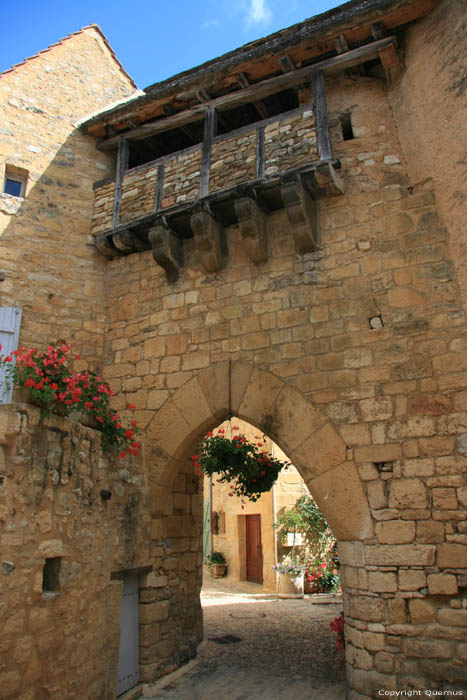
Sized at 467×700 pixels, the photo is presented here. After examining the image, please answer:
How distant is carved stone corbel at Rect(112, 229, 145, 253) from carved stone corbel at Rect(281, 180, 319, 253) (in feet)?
6.64

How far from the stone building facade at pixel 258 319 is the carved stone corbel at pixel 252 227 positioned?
A: 0.03m

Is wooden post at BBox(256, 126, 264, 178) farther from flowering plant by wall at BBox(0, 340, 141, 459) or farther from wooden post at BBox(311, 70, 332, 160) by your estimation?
flowering plant by wall at BBox(0, 340, 141, 459)

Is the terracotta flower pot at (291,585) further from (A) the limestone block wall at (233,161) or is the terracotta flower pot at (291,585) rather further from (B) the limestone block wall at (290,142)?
(B) the limestone block wall at (290,142)

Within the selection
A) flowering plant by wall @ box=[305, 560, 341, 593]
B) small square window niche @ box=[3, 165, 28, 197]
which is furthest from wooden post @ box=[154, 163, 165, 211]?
flowering plant by wall @ box=[305, 560, 341, 593]

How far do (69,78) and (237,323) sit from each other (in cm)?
474

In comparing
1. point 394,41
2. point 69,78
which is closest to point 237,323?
point 394,41

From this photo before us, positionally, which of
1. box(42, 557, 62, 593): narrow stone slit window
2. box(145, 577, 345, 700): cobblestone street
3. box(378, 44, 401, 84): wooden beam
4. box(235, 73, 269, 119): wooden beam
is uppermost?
box(235, 73, 269, 119): wooden beam

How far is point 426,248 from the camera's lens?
16.6ft

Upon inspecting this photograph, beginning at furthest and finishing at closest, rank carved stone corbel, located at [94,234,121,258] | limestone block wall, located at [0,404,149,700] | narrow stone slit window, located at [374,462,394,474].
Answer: carved stone corbel, located at [94,234,121,258], narrow stone slit window, located at [374,462,394,474], limestone block wall, located at [0,404,149,700]

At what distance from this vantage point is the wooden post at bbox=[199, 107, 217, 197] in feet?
19.9

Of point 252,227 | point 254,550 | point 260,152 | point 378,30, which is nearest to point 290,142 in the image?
point 260,152

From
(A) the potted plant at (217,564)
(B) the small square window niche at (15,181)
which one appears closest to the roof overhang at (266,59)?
(B) the small square window niche at (15,181)

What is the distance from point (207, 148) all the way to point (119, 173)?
135 centimetres

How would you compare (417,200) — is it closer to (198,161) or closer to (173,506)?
(198,161)
